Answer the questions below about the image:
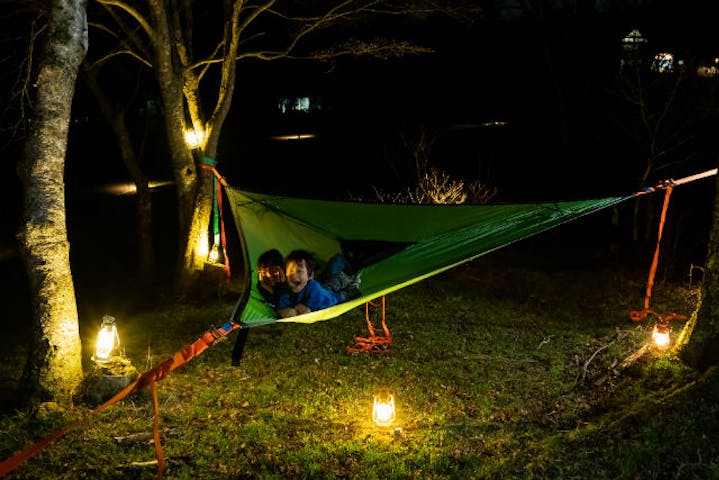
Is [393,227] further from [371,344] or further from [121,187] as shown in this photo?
[121,187]

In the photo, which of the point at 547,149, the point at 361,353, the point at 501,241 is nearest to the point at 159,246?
the point at 361,353

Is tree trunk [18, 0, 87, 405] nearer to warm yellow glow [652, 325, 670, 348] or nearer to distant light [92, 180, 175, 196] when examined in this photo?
warm yellow glow [652, 325, 670, 348]

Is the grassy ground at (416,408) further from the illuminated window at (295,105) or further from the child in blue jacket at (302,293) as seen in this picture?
the illuminated window at (295,105)

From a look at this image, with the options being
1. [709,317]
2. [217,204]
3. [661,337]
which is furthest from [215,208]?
[709,317]

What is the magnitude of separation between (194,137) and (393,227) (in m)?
2.54

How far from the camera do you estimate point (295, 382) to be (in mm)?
3695

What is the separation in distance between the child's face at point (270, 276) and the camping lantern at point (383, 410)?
1145mm

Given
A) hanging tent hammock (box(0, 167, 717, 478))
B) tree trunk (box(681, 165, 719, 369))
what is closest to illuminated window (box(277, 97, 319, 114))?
hanging tent hammock (box(0, 167, 717, 478))

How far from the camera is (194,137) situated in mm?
5762

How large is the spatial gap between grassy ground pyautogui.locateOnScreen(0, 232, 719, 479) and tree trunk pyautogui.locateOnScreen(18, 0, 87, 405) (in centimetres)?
26

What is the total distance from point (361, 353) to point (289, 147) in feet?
45.4

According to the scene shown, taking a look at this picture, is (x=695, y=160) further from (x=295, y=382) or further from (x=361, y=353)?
(x=295, y=382)

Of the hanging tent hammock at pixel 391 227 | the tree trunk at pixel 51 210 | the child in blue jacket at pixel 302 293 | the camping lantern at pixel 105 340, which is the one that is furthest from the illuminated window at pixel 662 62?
the camping lantern at pixel 105 340

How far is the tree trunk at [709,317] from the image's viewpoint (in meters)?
3.20
